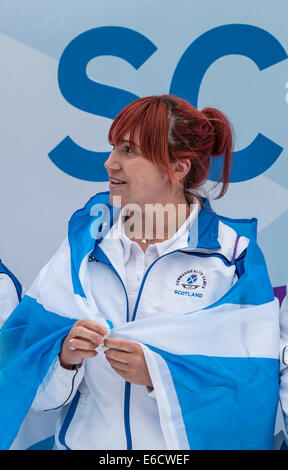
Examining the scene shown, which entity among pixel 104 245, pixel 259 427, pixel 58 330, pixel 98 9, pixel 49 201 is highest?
pixel 98 9

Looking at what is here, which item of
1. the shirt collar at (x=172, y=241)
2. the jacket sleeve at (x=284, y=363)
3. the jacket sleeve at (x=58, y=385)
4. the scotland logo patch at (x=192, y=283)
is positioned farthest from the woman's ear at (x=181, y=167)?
the jacket sleeve at (x=58, y=385)

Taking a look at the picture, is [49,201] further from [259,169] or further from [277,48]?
[277,48]

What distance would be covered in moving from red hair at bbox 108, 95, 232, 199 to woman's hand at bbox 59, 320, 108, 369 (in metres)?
0.50

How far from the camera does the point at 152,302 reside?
1.54 metres

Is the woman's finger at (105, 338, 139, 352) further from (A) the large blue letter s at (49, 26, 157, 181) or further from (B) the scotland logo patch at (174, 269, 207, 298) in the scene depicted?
(A) the large blue letter s at (49, 26, 157, 181)

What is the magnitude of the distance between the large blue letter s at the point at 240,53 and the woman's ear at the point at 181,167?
62 cm

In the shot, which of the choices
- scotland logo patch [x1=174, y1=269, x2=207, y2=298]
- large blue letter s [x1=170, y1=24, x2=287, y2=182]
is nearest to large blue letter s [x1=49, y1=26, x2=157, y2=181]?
large blue letter s [x1=170, y1=24, x2=287, y2=182]

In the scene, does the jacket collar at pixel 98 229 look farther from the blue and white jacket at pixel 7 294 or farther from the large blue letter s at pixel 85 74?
the large blue letter s at pixel 85 74

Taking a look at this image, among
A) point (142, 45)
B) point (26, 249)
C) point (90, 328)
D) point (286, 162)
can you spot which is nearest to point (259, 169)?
point (286, 162)

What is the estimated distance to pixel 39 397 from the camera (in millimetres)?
1535

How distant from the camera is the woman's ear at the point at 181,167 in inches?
65.4

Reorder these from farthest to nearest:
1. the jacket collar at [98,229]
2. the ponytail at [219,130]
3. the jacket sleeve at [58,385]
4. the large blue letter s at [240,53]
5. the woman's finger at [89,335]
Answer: the large blue letter s at [240,53] < the ponytail at [219,130] < the jacket collar at [98,229] < the jacket sleeve at [58,385] < the woman's finger at [89,335]

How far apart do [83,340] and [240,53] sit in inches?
53.9

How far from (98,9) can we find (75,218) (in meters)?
0.99
